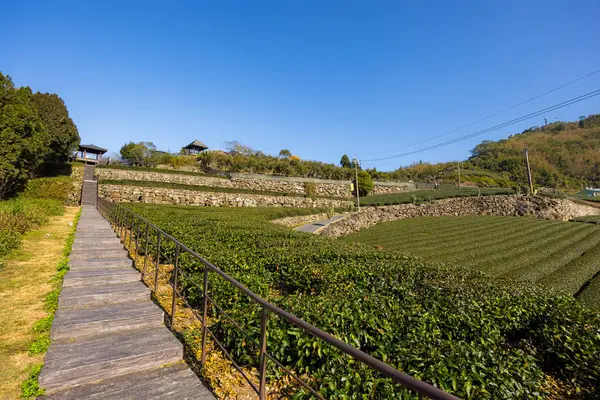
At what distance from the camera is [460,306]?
4789 mm

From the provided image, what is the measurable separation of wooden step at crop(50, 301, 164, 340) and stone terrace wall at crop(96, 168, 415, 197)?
26.4 m

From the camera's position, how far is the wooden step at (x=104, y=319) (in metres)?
3.68

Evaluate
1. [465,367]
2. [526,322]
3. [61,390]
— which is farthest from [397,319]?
[61,390]

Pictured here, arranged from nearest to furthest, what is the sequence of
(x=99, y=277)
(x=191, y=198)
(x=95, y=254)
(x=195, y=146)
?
(x=99, y=277) → (x=95, y=254) → (x=191, y=198) → (x=195, y=146)

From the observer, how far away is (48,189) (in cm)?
2050

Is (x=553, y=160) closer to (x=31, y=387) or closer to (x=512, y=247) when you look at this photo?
(x=512, y=247)

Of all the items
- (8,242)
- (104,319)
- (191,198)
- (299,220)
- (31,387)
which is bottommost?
(299,220)

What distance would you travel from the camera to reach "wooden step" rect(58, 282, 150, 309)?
441 centimetres

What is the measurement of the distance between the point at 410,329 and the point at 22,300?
6.45 metres

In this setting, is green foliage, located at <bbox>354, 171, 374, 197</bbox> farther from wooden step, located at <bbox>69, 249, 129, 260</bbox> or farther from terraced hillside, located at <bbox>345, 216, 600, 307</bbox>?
wooden step, located at <bbox>69, 249, 129, 260</bbox>

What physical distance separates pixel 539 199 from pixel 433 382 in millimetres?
40181

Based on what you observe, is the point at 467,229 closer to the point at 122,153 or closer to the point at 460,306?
the point at 460,306

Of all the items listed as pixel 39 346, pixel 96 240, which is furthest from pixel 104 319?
pixel 96 240

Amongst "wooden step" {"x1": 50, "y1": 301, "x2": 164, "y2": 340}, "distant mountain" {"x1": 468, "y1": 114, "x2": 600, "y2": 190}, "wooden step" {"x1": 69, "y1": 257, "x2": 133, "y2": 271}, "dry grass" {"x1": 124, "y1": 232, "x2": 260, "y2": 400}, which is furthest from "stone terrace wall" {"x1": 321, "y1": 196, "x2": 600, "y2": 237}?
"distant mountain" {"x1": 468, "y1": 114, "x2": 600, "y2": 190}
